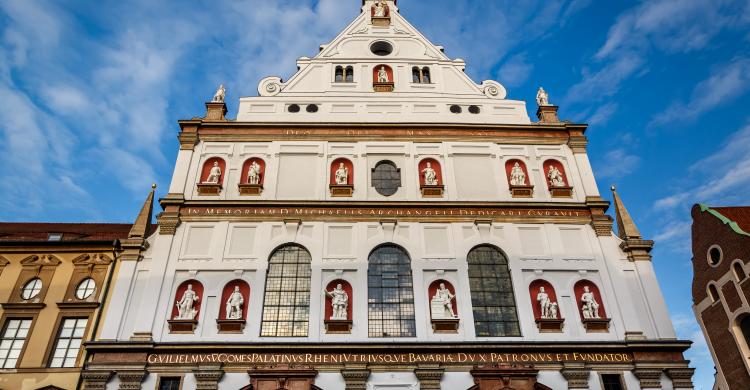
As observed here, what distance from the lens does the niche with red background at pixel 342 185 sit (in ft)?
70.5

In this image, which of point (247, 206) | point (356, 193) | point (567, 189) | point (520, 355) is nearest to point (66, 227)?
point (247, 206)

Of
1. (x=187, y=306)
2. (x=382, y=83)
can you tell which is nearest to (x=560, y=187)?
(x=382, y=83)

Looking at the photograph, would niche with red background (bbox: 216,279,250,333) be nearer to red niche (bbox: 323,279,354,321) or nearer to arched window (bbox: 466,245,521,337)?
red niche (bbox: 323,279,354,321)

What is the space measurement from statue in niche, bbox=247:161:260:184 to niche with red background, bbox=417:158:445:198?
21.6ft

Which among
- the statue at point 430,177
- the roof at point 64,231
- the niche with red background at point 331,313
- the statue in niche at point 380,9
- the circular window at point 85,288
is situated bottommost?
the niche with red background at point 331,313

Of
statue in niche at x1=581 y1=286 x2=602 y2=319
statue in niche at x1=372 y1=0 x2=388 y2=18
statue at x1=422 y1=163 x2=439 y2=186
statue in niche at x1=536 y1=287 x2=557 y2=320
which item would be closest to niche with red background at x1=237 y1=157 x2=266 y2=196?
statue at x1=422 y1=163 x2=439 y2=186

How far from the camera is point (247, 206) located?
68.6 feet

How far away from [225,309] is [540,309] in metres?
10.9

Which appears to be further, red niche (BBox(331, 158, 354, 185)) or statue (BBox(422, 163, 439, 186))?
red niche (BBox(331, 158, 354, 185))

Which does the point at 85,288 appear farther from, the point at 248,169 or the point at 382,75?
the point at 382,75

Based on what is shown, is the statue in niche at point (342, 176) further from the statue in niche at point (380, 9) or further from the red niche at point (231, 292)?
the statue in niche at point (380, 9)

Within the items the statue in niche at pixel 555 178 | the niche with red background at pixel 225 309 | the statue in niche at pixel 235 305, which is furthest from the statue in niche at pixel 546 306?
the statue in niche at pixel 235 305

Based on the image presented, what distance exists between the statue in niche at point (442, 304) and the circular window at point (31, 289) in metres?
14.4

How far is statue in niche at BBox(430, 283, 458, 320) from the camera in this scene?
18406 mm
